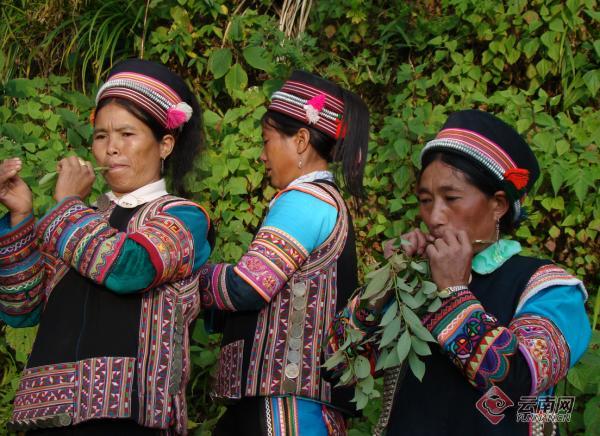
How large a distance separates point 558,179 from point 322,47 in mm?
2117

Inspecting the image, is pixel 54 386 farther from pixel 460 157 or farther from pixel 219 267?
pixel 460 157

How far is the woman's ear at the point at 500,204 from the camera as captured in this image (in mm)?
2301

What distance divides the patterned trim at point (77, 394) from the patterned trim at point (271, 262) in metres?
0.50

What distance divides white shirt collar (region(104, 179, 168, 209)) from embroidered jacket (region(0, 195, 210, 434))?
0.11ft

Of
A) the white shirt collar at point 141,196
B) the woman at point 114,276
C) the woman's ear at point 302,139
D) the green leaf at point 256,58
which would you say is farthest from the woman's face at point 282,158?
the green leaf at point 256,58

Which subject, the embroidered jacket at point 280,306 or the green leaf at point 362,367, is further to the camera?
the embroidered jacket at point 280,306

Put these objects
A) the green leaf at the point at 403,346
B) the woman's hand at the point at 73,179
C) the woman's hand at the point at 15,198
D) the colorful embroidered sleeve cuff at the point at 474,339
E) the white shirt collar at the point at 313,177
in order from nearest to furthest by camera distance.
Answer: the colorful embroidered sleeve cuff at the point at 474,339, the green leaf at the point at 403,346, the woman's hand at the point at 73,179, the woman's hand at the point at 15,198, the white shirt collar at the point at 313,177

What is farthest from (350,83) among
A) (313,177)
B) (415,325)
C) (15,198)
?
(415,325)

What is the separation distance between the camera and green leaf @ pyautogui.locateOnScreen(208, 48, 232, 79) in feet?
16.9

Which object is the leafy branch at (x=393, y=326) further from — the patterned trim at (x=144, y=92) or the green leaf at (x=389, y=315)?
the patterned trim at (x=144, y=92)

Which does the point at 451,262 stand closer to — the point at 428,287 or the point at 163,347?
the point at 428,287

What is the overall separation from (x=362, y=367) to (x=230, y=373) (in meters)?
0.71

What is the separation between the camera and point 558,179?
4273mm

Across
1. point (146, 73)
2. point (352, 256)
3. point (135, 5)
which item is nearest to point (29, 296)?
point (146, 73)
